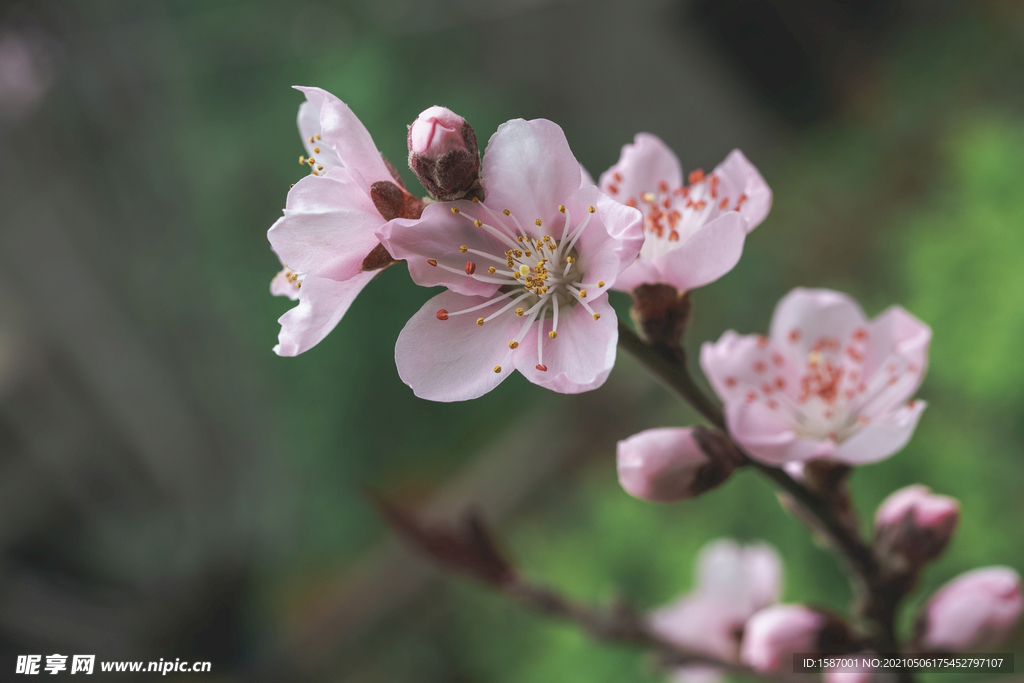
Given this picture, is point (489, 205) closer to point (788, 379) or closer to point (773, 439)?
point (773, 439)

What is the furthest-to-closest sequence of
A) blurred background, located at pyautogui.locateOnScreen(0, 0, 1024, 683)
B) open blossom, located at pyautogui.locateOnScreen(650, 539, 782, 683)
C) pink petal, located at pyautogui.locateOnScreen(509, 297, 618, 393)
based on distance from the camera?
blurred background, located at pyautogui.locateOnScreen(0, 0, 1024, 683) → open blossom, located at pyautogui.locateOnScreen(650, 539, 782, 683) → pink petal, located at pyautogui.locateOnScreen(509, 297, 618, 393)

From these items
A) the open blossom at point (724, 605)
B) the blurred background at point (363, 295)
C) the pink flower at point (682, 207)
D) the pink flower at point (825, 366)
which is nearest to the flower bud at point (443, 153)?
the pink flower at point (682, 207)

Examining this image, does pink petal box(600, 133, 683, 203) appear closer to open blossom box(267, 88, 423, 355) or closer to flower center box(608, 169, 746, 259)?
flower center box(608, 169, 746, 259)

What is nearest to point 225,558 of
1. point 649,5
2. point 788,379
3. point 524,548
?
point 524,548

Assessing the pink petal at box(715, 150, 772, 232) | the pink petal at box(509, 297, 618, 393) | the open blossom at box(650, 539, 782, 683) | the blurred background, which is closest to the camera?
the pink petal at box(509, 297, 618, 393)

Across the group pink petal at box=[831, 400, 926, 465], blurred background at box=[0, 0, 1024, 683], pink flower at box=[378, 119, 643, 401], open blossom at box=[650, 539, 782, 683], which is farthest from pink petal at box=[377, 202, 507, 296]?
blurred background at box=[0, 0, 1024, 683]

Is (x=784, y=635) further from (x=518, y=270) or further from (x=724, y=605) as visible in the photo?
(x=518, y=270)

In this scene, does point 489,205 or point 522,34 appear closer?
point 489,205
